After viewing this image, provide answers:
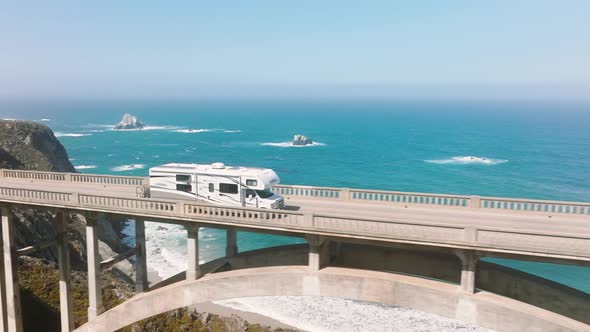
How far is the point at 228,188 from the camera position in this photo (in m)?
23.0

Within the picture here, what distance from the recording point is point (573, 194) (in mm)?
84812

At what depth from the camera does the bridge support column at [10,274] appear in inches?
1065

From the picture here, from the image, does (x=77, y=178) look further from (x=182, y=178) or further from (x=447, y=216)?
(x=447, y=216)

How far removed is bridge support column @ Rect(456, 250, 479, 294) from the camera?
18016mm

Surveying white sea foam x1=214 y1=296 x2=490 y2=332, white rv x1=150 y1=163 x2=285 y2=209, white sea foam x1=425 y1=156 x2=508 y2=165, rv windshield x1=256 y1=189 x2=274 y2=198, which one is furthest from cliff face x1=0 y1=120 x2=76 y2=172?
white sea foam x1=425 y1=156 x2=508 y2=165

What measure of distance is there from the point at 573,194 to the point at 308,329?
66913 mm

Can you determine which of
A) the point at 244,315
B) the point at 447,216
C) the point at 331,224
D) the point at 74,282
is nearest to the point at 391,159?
the point at 244,315

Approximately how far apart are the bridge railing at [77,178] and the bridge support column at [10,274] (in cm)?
521

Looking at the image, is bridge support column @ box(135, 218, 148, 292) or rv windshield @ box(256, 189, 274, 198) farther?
bridge support column @ box(135, 218, 148, 292)

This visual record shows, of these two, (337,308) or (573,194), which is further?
(573,194)

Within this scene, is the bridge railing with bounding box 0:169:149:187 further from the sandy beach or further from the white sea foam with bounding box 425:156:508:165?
the white sea foam with bounding box 425:156:508:165

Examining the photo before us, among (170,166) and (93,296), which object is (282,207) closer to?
(170,166)

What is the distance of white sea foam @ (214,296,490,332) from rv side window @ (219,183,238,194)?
1161 inches

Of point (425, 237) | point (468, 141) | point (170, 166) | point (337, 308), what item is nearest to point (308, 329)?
point (337, 308)
